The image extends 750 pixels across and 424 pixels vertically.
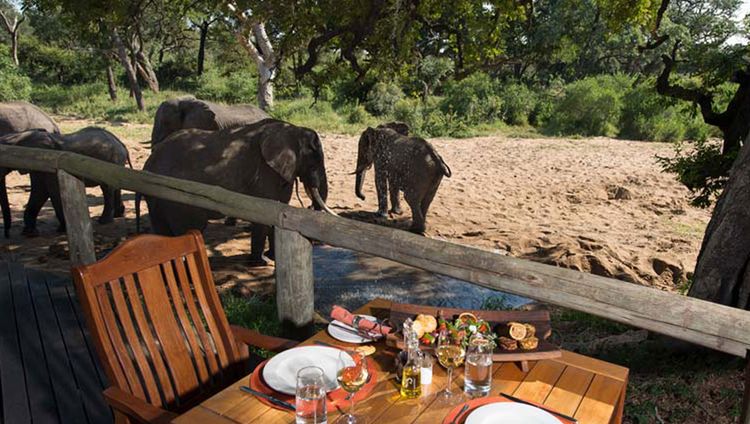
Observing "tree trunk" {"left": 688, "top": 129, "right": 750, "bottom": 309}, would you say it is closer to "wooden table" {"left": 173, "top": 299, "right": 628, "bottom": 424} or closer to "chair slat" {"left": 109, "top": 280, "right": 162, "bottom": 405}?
"wooden table" {"left": 173, "top": 299, "right": 628, "bottom": 424}

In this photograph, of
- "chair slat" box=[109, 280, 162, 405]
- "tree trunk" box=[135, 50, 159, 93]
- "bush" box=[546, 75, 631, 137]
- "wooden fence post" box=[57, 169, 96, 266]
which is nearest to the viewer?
"chair slat" box=[109, 280, 162, 405]

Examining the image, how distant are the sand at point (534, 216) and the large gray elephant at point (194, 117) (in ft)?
5.02

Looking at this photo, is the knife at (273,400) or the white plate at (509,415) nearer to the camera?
the white plate at (509,415)

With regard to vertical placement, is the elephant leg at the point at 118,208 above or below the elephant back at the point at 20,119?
below

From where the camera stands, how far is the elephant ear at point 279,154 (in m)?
6.62

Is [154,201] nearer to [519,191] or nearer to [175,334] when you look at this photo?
[175,334]

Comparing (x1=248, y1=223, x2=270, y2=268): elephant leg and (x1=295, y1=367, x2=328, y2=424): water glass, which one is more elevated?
(x1=295, y1=367, x2=328, y2=424): water glass

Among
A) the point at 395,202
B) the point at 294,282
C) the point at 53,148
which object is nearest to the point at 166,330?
the point at 294,282

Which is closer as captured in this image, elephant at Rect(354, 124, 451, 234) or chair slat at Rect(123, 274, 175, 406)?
chair slat at Rect(123, 274, 175, 406)

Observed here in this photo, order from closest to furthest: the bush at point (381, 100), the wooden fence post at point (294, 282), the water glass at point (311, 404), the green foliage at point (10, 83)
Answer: the water glass at point (311, 404) → the wooden fence post at point (294, 282) → the green foliage at point (10, 83) → the bush at point (381, 100)

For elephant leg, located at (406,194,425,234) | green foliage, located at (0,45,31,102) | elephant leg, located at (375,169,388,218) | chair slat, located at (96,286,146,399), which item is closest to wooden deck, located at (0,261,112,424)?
chair slat, located at (96,286,146,399)

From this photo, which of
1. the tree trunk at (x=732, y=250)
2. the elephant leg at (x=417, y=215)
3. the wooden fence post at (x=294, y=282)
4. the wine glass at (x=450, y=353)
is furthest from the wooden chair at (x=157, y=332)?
the elephant leg at (x=417, y=215)

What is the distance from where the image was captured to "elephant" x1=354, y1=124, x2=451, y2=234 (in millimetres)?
8320

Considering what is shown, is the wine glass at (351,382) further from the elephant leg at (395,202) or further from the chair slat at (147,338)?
the elephant leg at (395,202)
